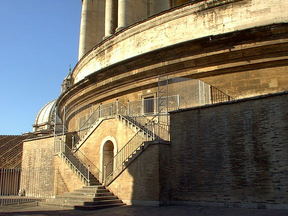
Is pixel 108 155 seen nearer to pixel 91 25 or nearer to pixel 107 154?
pixel 107 154

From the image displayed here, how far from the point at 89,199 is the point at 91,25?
1650 centimetres

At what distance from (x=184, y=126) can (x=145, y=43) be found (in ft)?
21.9

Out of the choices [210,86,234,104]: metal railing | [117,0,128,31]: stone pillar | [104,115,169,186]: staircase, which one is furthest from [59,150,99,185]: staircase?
[117,0,128,31]: stone pillar

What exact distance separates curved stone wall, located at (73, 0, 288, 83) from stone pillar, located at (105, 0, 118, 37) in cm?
272

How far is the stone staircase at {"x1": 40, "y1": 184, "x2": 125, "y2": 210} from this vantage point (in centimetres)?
1302

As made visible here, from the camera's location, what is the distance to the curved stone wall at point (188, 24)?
1469 centimetres

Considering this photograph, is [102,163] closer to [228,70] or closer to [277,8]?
[228,70]

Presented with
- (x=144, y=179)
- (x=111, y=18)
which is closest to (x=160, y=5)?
(x=111, y=18)

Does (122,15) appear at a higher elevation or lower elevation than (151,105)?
higher

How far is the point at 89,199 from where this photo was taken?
13.4 m

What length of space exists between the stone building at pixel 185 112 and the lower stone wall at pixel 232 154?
1.3 inches

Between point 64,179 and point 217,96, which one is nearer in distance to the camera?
point 217,96

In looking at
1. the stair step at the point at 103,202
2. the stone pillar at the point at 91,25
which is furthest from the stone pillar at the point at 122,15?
the stair step at the point at 103,202

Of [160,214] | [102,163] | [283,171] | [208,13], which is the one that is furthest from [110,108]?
[283,171]
